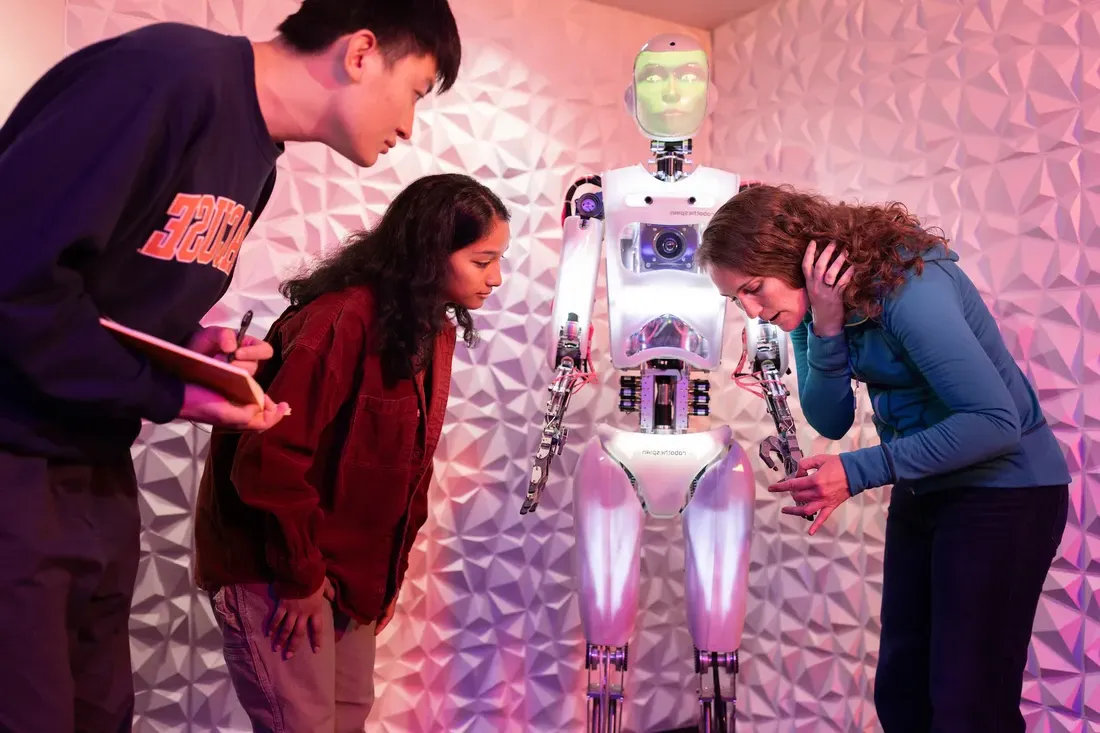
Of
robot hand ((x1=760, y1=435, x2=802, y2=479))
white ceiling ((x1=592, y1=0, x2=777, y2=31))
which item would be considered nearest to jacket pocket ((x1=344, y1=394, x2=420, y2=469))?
robot hand ((x1=760, y1=435, x2=802, y2=479))

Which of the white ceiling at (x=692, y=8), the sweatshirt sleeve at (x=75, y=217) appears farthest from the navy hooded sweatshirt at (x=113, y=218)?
the white ceiling at (x=692, y=8)

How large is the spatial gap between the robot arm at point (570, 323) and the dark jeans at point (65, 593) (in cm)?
125

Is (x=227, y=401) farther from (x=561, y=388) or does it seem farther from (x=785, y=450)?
(x=785, y=450)

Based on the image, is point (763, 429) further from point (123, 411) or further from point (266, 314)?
point (123, 411)

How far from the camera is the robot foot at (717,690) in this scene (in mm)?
2289

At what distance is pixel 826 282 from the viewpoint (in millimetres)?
1666

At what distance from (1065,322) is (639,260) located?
→ 1174 mm

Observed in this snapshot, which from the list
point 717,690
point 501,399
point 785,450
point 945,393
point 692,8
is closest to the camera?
point 945,393

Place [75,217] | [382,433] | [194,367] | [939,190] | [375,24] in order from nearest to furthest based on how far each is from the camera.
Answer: [75,217], [194,367], [375,24], [382,433], [939,190]

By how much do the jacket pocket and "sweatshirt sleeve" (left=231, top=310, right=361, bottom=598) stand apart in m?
0.07

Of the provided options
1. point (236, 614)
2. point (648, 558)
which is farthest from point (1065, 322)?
point (236, 614)

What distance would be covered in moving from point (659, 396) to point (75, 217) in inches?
66.5

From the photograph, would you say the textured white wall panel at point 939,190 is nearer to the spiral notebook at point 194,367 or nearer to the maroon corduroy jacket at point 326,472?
the maroon corduroy jacket at point 326,472

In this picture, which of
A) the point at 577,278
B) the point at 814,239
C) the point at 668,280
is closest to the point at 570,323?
the point at 577,278
